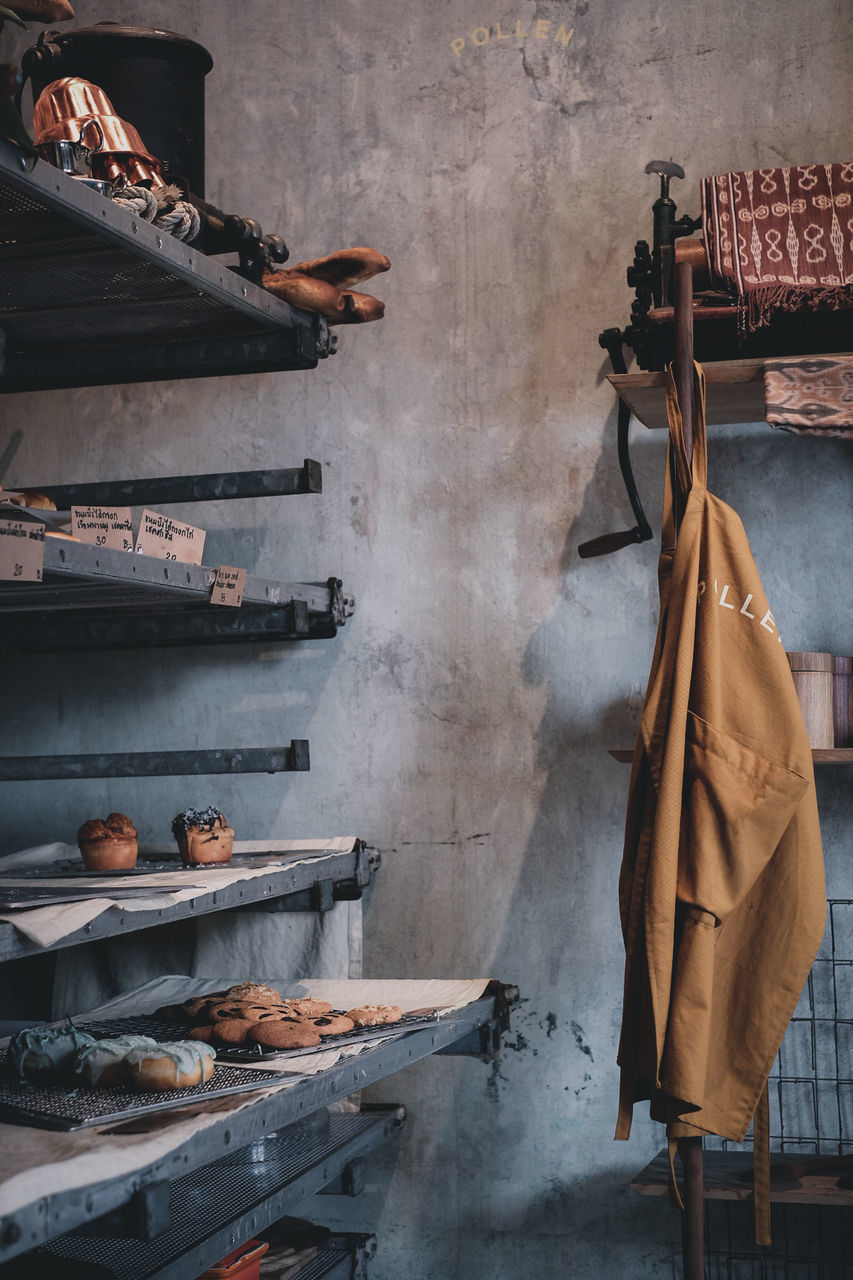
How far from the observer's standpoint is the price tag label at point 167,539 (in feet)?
6.58

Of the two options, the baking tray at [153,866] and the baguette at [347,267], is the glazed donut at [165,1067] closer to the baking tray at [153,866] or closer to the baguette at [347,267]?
the baking tray at [153,866]

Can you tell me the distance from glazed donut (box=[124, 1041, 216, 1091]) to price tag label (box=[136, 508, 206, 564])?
0.75 metres

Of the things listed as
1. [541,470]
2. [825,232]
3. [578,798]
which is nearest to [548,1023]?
[578,798]

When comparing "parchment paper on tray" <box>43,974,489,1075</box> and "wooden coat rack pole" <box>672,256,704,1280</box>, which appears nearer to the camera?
"wooden coat rack pole" <box>672,256,704,1280</box>

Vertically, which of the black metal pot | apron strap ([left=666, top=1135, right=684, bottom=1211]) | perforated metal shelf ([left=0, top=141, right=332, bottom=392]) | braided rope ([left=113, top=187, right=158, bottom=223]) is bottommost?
apron strap ([left=666, top=1135, right=684, bottom=1211])

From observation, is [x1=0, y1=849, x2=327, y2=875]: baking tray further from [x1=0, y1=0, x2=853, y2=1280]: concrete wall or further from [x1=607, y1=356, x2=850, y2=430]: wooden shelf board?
[x1=607, y1=356, x2=850, y2=430]: wooden shelf board

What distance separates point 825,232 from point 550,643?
3.55 feet

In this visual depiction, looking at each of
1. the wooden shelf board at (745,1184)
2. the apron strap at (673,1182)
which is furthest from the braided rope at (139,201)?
the wooden shelf board at (745,1184)

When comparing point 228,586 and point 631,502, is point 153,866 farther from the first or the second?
point 631,502

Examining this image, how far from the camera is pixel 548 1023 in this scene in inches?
113

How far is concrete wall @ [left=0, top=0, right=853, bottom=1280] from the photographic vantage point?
2850 millimetres

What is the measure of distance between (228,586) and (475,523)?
0.96 metres

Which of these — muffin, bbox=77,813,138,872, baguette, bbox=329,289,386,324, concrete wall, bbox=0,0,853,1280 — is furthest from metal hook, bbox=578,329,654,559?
muffin, bbox=77,813,138,872

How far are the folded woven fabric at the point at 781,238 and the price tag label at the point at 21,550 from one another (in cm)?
147
